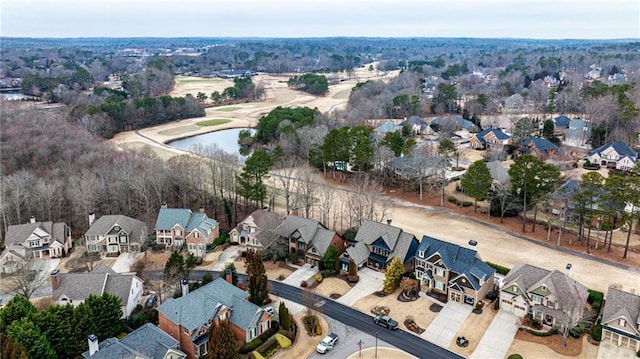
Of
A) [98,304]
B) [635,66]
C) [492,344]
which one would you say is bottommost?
[492,344]

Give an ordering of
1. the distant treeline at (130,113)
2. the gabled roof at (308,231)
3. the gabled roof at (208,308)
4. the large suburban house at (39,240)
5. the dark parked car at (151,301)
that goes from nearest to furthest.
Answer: the gabled roof at (208,308)
the dark parked car at (151,301)
the gabled roof at (308,231)
the large suburban house at (39,240)
the distant treeline at (130,113)

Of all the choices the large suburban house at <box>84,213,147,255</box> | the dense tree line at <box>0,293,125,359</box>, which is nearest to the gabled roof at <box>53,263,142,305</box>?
the dense tree line at <box>0,293,125,359</box>

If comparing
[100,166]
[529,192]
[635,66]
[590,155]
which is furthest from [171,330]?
[635,66]

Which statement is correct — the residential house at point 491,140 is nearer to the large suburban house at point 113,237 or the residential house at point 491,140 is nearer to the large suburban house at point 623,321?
the large suburban house at point 623,321

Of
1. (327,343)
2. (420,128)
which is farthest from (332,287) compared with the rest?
(420,128)

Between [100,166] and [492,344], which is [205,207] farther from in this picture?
[492,344]

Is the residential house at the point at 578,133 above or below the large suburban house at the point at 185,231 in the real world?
above

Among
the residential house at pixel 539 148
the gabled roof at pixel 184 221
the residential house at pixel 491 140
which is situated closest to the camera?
the gabled roof at pixel 184 221

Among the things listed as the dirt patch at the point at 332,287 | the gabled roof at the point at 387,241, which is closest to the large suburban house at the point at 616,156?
the gabled roof at the point at 387,241
